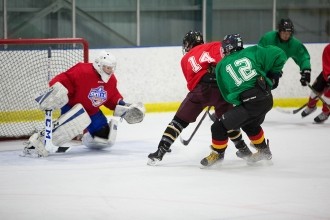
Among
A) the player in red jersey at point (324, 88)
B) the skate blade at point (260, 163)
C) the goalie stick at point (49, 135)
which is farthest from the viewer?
the player in red jersey at point (324, 88)

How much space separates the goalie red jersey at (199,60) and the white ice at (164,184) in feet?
1.86

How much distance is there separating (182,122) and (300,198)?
4.19 feet

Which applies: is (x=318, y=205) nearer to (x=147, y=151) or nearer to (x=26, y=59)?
(x=147, y=151)

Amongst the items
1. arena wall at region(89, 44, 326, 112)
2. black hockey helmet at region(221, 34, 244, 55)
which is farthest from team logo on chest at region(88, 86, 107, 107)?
arena wall at region(89, 44, 326, 112)

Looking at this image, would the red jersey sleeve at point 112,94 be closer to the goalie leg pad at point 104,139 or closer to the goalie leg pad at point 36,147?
the goalie leg pad at point 104,139

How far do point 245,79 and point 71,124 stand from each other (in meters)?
1.32

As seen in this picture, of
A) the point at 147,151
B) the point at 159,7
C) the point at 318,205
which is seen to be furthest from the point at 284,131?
the point at 318,205

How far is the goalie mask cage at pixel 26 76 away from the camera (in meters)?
7.34

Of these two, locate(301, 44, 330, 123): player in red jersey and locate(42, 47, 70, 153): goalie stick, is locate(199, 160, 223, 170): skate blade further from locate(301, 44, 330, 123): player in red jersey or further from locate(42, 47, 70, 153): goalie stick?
locate(301, 44, 330, 123): player in red jersey

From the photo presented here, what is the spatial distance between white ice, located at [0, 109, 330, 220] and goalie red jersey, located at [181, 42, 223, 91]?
1.86 ft

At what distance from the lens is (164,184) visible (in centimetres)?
529

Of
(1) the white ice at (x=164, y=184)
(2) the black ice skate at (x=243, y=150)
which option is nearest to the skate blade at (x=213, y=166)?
(1) the white ice at (x=164, y=184)

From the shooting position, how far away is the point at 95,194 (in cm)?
500

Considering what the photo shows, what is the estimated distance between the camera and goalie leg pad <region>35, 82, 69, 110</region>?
6.13 metres
